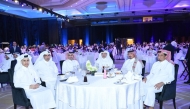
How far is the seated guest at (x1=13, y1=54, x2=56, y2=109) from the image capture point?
3.44 metres

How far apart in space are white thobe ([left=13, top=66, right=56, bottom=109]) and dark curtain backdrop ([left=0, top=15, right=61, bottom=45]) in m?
12.5

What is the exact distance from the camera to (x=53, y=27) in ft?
66.2

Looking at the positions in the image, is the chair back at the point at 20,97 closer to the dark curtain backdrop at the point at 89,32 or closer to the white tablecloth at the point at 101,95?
the white tablecloth at the point at 101,95

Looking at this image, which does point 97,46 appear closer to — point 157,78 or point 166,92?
point 157,78

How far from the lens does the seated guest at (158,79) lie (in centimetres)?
359

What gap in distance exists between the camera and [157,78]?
12.7 feet

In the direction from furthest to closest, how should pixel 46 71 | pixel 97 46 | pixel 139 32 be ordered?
1. pixel 139 32
2. pixel 97 46
3. pixel 46 71

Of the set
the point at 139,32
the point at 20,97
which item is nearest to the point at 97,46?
the point at 139,32

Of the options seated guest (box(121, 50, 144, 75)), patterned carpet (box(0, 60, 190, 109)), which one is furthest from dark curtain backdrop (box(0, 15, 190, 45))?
seated guest (box(121, 50, 144, 75))

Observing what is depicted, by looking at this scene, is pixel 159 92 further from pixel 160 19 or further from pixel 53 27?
pixel 53 27

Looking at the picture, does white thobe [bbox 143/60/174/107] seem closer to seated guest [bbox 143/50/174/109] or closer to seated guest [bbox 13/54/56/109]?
seated guest [bbox 143/50/174/109]

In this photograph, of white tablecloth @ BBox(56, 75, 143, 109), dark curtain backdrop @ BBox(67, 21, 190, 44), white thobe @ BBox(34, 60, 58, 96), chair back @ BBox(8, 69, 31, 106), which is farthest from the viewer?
dark curtain backdrop @ BBox(67, 21, 190, 44)

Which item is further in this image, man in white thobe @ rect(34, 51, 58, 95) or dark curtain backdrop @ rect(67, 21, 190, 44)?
dark curtain backdrop @ rect(67, 21, 190, 44)

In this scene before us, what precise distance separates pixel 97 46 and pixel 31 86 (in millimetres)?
12291
